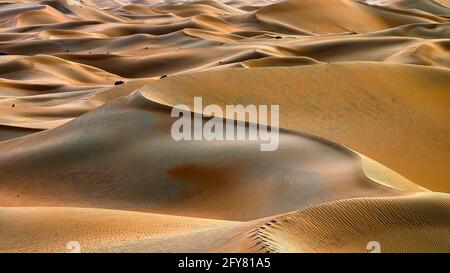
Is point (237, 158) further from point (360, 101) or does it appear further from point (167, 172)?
point (360, 101)

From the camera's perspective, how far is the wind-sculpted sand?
2.40 metres

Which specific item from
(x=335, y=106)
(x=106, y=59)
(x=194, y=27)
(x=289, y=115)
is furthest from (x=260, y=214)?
(x=194, y=27)

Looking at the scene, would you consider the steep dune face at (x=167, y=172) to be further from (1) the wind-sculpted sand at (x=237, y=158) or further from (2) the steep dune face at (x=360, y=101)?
(2) the steep dune face at (x=360, y=101)

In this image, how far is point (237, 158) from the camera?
12.6 ft

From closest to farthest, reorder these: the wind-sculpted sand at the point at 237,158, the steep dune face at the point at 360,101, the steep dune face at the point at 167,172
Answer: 1. the wind-sculpted sand at the point at 237,158
2. the steep dune face at the point at 167,172
3. the steep dune face at the point at 360,101

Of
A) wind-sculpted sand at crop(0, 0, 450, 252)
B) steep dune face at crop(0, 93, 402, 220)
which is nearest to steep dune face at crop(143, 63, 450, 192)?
wind-sculpted sand at crop(0, 0, 450, 252)

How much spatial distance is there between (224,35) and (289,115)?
23.4 feet

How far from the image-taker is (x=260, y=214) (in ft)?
10.2

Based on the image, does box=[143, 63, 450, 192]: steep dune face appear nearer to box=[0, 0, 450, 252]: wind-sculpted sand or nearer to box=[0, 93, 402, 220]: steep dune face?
box=[0, 0, 450, 252]: wind-sculpted sand

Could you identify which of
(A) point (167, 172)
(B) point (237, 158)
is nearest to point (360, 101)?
(B) point (237, 158)

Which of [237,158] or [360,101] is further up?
[360,101]

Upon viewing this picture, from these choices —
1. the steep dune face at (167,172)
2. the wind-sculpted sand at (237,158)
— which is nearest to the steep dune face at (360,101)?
the wind-sculpted sand at (237,158)

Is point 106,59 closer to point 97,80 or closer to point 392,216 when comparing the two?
point 97,80

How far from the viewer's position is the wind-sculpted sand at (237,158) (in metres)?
2.40
